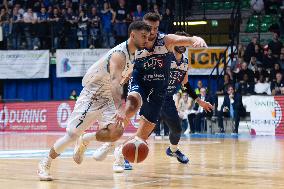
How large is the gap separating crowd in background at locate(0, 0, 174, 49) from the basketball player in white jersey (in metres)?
17.8

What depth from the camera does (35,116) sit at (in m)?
26.2

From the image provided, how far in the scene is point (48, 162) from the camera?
873cm

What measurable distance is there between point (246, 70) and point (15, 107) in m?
9.84

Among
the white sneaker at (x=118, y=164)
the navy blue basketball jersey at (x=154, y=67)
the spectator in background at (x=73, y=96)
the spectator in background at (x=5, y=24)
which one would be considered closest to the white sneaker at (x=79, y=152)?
the white sneaker at (x=118, y=164)

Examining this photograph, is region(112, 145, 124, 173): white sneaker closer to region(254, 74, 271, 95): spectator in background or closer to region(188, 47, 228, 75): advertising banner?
region(254, 74, 271, 95): spectator in background

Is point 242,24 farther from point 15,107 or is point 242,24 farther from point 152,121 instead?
point 152,121

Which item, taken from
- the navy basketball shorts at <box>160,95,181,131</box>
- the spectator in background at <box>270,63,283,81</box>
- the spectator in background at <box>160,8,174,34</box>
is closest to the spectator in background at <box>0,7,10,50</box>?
the spectator in background at <box>160,8,174,34</box>

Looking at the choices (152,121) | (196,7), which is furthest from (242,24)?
(152,121)

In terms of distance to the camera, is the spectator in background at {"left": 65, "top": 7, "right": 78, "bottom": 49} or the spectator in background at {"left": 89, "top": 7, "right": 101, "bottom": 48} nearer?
the spectator in background at {"left": 89, "top": 7, "right": 101, "bottom": 48}

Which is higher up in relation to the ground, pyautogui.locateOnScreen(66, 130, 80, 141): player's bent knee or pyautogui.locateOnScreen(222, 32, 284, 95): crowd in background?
pyautogui.locateOnScreen(66, 130, 80, 141): player's bent knee

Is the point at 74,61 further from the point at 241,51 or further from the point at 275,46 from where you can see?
the point at 275,46

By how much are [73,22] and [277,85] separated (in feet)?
32.4

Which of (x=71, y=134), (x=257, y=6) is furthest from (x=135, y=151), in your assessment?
(x=257, y=6)

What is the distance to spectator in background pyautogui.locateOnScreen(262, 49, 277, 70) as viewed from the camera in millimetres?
23547
